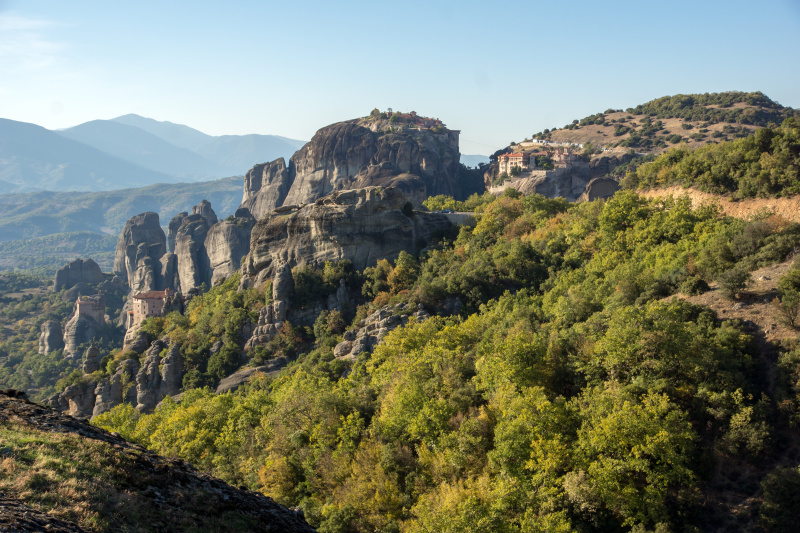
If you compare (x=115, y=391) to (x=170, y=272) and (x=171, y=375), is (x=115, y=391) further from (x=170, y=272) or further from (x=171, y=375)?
(x=170, y=272)

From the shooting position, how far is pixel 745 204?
36.3 metres

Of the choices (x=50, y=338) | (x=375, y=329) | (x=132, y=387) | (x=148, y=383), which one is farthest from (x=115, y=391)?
(x=50, y=338)

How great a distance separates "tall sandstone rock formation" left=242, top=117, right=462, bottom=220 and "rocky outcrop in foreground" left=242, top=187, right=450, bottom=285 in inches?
1896

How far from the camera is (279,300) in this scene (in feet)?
179

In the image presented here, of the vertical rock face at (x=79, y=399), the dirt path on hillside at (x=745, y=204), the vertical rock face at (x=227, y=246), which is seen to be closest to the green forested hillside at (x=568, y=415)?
the dirt path on hillside at (x=745, y=204)

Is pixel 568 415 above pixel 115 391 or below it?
above

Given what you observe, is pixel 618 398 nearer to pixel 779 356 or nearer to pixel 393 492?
pixel 779 356

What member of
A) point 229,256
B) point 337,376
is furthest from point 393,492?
point 229,256

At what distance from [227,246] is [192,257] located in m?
11.9

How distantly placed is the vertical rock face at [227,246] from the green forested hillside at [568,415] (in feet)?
203

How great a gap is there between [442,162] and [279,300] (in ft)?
265

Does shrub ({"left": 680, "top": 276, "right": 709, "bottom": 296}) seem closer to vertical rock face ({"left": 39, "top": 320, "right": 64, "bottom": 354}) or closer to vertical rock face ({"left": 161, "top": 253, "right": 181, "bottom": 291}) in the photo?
vertical rock face ({"left": 161, "top": 253, "right": 181, "bottom": 291})

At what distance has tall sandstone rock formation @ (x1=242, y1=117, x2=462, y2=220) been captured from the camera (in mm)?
114188

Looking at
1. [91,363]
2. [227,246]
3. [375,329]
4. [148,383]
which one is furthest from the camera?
[227,246]
